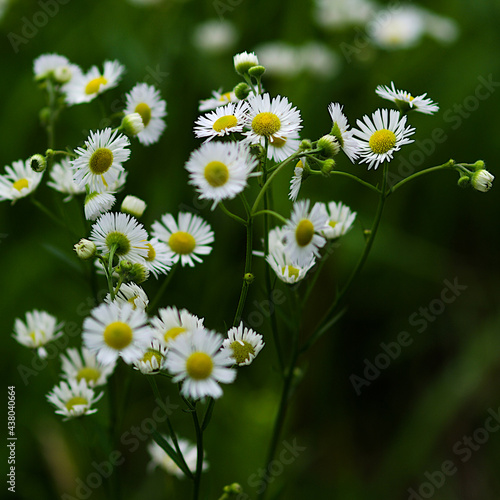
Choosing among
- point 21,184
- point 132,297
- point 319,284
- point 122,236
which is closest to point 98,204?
point 122,236

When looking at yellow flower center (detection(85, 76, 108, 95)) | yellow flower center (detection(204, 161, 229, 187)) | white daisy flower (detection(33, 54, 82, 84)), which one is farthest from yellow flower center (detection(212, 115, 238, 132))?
white daisy flower (detection(33, 54, 82, 84))

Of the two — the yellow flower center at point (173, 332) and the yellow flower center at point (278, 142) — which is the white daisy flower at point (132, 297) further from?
the yellow flower center at point (278, 142)

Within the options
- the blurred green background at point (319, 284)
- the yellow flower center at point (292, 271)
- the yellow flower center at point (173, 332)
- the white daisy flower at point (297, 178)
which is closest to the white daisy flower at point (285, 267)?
the yellow flower center at point (292, 271)

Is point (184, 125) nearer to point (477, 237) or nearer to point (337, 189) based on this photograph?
point (337, 189)

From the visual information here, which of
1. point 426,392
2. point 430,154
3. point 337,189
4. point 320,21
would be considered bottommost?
point 426,392

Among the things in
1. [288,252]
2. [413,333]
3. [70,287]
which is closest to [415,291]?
[413,333]

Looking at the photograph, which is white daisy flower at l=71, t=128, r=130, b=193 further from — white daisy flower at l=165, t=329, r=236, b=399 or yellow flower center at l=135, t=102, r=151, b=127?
white daisy flower at l=165, t=329, r=236, b=399
